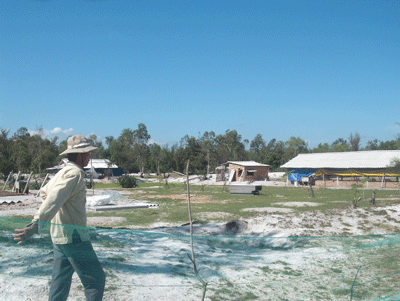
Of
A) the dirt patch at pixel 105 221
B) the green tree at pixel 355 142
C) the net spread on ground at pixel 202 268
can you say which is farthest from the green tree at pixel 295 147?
the net spread on ground at pixel 202 268

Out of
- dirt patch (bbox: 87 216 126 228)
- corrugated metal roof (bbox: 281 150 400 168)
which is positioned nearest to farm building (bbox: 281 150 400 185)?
corrugated metal roof (bbox: 281 150 400 168)

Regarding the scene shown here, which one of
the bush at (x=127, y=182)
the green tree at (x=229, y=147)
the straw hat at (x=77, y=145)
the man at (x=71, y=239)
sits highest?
the green tree at (x=229, y=147)

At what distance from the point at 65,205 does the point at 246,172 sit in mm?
43586

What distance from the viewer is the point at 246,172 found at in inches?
1822

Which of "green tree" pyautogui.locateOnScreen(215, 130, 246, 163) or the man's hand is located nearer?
the man's hand

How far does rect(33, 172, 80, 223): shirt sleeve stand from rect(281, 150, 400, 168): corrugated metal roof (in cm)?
3863

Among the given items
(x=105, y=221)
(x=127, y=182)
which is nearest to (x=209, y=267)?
(x=105, y=221)

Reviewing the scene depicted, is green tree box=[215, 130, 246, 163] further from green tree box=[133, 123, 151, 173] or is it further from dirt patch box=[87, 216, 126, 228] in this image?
dirt patch box=[87, 216, 126, 228]

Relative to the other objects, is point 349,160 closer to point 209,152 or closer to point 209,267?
point 209,152

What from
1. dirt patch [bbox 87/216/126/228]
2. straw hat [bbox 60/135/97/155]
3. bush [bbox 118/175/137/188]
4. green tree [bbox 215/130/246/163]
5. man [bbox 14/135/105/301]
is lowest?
dirt patch [bbox 87/216/126/228]

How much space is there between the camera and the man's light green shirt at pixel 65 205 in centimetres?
312

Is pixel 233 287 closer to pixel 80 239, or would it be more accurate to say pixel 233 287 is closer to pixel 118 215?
pixel 80 239

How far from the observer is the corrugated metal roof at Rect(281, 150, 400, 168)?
3808cm

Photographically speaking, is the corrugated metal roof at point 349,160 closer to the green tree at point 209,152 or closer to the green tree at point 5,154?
the green tree at point 209,152
